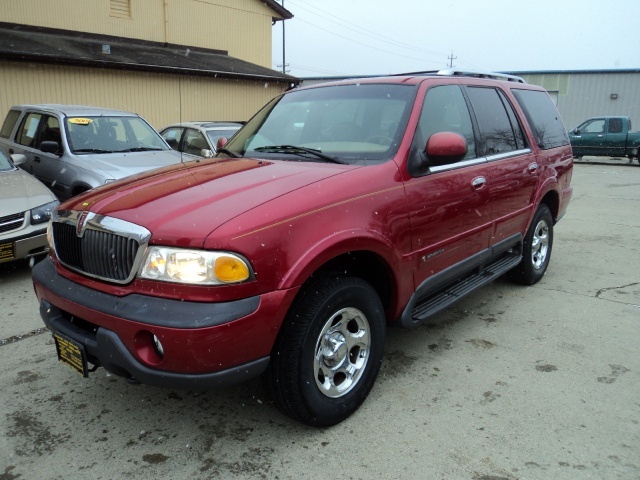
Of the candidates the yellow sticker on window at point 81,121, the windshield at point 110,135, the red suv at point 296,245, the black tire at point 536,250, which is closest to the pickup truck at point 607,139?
the black tire at point 536,250

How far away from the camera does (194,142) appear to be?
989 centimetres

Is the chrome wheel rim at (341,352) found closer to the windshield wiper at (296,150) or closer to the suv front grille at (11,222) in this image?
the windshield wiper at (296,150)

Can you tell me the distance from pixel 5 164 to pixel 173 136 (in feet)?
15.4

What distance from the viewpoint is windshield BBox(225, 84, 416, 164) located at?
325cm

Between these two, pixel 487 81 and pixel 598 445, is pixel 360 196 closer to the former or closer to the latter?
pixel 598 445

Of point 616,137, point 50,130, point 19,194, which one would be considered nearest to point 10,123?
point 50,130

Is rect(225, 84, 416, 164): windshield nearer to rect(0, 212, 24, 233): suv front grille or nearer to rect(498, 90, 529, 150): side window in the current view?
rect(498, 90, 529, 150): side window

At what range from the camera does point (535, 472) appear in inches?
96.1

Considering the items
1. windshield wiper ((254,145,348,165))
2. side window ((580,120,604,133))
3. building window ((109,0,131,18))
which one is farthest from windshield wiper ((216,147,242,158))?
side window ((580,120,604,133))

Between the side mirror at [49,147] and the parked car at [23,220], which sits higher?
the side mirror at [49,147]

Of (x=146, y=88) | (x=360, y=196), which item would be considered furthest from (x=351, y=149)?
(x=146, y=88)

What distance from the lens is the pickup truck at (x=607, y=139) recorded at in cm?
1917

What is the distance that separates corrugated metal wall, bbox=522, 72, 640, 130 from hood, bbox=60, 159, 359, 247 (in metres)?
28.4

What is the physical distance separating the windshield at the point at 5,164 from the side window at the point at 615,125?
19.9 metres
